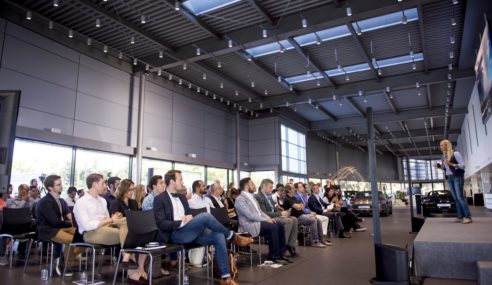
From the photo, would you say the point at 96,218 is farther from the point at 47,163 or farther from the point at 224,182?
the point at 224,182

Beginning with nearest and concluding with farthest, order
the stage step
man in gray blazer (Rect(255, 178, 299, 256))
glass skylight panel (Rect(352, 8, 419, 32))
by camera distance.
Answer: the stage step
man in gray blazer (Rect(255, 178, 299, 256))
glass skylight panel (Rect(352, 8, 419, 32))

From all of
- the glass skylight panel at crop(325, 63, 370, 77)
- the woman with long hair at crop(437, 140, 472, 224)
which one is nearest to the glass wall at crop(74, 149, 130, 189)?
the glass skylight panel at crop(325, 63, 370, 77)

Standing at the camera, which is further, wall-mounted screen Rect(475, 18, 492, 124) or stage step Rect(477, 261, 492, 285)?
wall-mounted screen Rect(475, 18, 492, 124)

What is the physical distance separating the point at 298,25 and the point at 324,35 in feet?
5.17

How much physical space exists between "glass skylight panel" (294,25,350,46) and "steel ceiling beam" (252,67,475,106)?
13.2 ft

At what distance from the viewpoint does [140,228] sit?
3781mm

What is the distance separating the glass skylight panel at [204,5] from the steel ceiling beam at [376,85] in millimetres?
6957

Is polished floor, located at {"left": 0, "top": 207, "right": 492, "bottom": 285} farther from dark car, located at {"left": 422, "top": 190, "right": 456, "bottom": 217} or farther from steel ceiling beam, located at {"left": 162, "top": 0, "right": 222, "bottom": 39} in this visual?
dark car, located at {"left": 422, "top": 190, "right": 456, "bottom": 217}

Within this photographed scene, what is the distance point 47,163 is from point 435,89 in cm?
1391

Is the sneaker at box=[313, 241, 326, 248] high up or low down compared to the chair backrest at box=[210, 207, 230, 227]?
down

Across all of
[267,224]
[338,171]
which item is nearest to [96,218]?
[267,224]

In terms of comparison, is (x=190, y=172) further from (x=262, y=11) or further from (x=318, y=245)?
(x=318, y=245)

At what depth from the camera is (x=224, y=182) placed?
1477 centimetres

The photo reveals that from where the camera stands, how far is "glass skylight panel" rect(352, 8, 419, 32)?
838 centimetres
